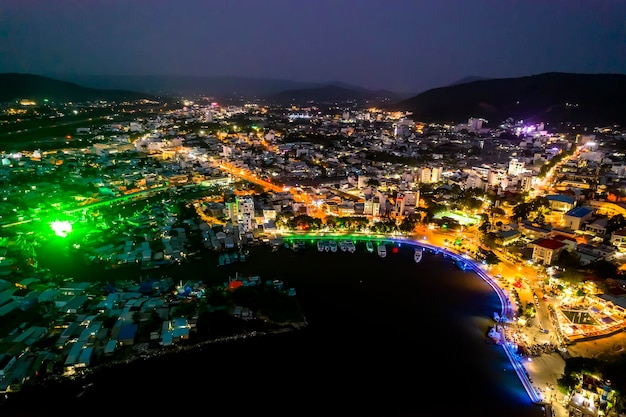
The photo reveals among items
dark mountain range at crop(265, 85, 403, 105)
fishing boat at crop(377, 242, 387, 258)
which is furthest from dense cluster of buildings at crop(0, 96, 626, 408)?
dark mountain range at crop(265, 85, 403, 105)

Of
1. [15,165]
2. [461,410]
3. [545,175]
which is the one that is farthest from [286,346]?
[15,165]

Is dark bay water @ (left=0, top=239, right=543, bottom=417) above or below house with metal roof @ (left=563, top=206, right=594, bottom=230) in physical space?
below

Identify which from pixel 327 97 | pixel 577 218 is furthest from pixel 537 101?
pixel 327 97

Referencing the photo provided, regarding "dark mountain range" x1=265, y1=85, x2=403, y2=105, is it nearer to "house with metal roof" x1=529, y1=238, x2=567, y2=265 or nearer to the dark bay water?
"house with metal roof" x1=529, y1=238, x2=567, y2=265

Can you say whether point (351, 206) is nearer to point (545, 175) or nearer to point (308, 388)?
point (308, 388)

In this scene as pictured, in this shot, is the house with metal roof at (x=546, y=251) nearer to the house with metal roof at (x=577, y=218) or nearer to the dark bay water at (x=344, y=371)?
the dark bay water at (x=344, y=371)

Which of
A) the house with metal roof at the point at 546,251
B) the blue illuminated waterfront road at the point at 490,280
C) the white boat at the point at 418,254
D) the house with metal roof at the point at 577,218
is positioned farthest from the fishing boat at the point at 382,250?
the house with metal roof at the point at 577,218

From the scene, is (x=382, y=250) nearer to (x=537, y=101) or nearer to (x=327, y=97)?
(x=537, y=101)
